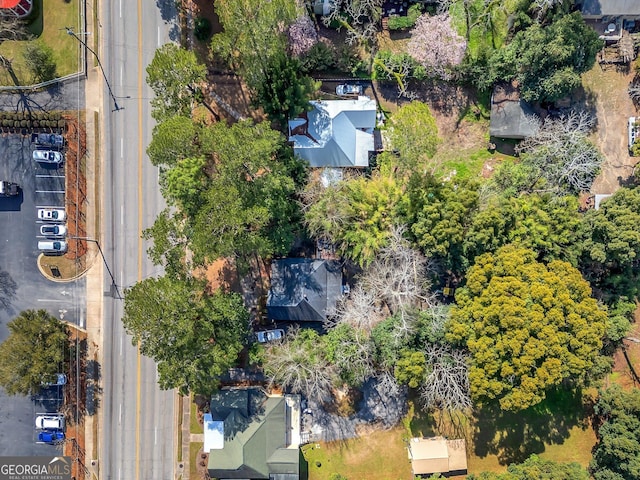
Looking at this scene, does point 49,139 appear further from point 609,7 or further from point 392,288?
point 609,7

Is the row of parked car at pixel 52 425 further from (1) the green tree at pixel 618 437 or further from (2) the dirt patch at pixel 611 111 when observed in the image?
(2) the dirt patch at pixel 611 111

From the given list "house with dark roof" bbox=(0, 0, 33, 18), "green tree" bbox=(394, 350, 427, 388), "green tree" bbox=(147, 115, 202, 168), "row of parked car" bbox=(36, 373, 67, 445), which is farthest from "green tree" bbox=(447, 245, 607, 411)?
"house with dark roof" bbox=(0, 0, 33, 18)

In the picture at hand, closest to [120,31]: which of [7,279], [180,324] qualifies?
[7,279]

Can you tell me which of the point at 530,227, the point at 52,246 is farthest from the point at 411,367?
the point at 52,246

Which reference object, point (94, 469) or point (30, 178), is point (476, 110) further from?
point (94, 469)

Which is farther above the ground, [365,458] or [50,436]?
[50,436]

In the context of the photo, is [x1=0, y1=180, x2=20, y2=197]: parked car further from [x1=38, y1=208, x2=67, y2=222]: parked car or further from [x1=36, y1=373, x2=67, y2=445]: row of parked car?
[x1=36, y1=373, x2=67, y2=445]: row of parked car
